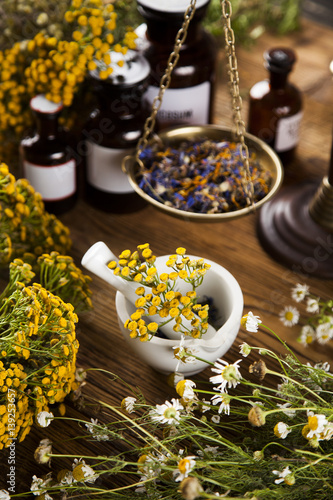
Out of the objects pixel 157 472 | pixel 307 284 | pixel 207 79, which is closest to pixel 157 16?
pixel 207 79

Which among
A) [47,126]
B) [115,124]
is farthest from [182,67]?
[47,126]

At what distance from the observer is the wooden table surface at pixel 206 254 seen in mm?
915

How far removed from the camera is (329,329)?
96 centimetres

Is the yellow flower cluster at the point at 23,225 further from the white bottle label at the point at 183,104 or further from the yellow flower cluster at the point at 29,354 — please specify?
the white bottle label at the point at 183,104

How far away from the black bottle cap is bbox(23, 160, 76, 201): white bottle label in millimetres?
412

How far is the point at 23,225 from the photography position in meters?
1.02

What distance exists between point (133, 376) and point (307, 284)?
0.34 meters

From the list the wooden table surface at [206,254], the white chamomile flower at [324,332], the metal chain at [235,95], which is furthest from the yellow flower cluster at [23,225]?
the white chamomile flower at [324,332]

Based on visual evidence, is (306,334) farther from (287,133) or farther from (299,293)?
(287,133)

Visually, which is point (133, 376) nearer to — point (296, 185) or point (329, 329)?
point (329, 329)

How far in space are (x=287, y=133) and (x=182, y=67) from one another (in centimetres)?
25

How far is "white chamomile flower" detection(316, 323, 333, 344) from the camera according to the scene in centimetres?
96

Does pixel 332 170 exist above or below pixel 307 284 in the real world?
above

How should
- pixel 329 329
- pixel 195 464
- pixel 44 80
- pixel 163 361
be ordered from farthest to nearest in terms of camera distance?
pixel 44 80 < pixel 329 329 < pixel 163 361 < pixel 195 464
